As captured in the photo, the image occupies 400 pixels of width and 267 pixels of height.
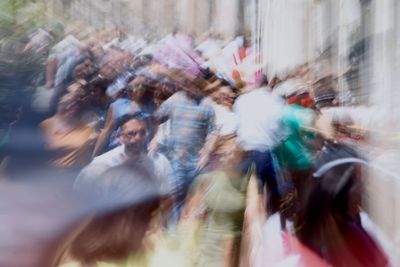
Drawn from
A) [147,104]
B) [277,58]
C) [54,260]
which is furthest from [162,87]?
[54,260]

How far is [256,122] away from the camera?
1452 millimetres

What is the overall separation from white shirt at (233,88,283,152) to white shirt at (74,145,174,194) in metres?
0.20

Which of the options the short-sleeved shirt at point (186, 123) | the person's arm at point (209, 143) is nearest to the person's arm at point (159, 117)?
the short-sleeved shirt at point (186, 123)

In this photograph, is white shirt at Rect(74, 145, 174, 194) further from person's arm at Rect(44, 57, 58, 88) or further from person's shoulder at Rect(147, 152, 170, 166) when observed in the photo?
person's arm at Rect(44, 57, 58, 88)

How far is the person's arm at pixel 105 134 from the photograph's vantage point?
50.3 inches

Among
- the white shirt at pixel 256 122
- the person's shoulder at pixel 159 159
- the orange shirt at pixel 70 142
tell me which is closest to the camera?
the orange shirt at pixel 70 142

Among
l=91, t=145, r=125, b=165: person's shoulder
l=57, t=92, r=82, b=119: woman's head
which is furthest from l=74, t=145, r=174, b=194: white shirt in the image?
l=57, t=92, r=82, b=119: woman's head

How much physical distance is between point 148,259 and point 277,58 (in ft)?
1.88

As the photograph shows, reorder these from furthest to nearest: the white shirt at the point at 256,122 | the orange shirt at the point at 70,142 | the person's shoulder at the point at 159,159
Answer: the white shirt at the point at 256,122, the person's shoulder at the point at 159,159, the orange shirt at the point at 70,142

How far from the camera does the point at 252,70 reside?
59.2 inches

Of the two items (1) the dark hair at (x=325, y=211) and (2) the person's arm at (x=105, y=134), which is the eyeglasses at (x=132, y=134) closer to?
(2) the person's arm at (x=105, y=134)

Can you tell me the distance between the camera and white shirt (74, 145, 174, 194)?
1.26 m

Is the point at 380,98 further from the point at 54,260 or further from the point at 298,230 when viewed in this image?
the point at 54,260

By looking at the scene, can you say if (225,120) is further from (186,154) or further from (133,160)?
(133,160)
